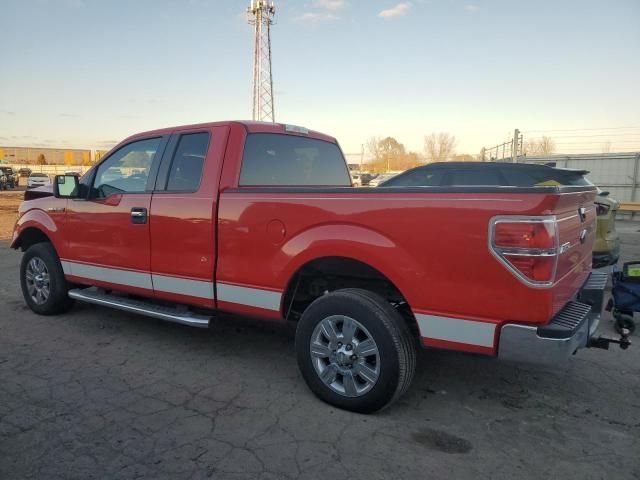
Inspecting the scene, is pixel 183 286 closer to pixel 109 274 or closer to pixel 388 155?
pixel 109 274

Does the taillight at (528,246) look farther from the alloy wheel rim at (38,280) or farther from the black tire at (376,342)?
the alloy wheel rim at (38,280)

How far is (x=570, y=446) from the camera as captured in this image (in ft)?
9.45

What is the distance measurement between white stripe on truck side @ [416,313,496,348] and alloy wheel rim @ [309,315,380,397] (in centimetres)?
35

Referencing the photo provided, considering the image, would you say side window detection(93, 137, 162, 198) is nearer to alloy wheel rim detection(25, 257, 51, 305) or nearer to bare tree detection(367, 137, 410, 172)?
alloy wheel rim detection(25, 257, 51, 305)

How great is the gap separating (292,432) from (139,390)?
1281 mm

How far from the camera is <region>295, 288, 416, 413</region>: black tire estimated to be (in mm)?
3033

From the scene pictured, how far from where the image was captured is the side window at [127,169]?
4523 mm

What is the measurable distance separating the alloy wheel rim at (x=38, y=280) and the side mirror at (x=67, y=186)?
926mm

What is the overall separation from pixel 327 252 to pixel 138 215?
198 cm

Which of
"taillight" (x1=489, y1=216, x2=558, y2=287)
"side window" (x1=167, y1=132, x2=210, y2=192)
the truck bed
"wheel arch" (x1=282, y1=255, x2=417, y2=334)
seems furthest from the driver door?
"taillight" (x1=489, y1=216, x2=558, y2=287)

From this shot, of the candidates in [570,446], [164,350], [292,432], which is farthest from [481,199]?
[164,350]

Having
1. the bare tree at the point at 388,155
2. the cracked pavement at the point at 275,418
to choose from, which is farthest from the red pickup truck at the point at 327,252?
the bare tree at the point at 388,155

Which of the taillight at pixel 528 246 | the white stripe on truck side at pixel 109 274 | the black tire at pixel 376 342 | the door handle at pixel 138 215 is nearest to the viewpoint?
the taillight at pixel 528 246

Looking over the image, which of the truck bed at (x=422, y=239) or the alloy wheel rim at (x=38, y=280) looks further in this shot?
the alloy wheel rim at (x=38, y=280)
